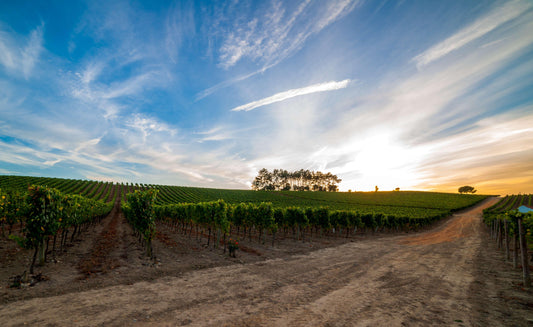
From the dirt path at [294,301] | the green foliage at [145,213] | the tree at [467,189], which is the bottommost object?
Result: the dirt path at [294,301]

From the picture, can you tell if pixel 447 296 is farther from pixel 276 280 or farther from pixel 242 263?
pixel 242 263

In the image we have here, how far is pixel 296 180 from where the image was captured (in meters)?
156

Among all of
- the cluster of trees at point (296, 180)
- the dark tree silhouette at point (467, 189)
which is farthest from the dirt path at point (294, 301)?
the dark tree silhouette at point (467, 189)

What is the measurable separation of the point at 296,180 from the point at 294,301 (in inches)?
5903

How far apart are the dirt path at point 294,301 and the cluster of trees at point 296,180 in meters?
144

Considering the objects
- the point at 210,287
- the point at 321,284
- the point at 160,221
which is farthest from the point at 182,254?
the point at 160,221

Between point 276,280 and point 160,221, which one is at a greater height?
point 276,280

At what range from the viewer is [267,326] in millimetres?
6012

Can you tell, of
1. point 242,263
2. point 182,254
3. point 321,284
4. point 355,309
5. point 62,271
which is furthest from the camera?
point 182,254

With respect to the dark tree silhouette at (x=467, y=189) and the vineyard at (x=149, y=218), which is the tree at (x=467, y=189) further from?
the vineyard at (x=149, y=218)

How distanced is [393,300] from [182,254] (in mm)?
13888

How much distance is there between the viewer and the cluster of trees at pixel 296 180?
155000 millimetres

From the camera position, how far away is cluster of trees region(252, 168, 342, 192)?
155m

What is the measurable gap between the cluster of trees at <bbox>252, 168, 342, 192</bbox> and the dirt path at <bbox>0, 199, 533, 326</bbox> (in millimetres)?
143765
